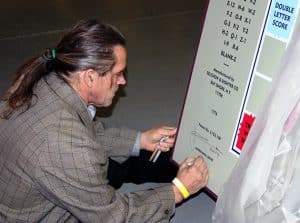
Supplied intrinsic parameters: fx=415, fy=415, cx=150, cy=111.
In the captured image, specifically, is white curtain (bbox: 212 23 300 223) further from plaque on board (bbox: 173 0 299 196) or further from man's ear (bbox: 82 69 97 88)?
man's ear (bbox: 82 69 97 88)

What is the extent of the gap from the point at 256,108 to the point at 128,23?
2.73 meters

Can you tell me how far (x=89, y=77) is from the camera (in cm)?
111

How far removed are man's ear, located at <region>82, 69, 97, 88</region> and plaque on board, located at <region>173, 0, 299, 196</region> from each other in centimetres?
39

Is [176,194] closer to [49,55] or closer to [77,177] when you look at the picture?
[77,177]

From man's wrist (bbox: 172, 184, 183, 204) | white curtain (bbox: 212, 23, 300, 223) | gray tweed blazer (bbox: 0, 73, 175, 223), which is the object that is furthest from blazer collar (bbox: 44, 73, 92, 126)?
white curtain (bbox: 212, 23, 300, 223)

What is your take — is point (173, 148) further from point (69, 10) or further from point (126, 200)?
point (69, 10)

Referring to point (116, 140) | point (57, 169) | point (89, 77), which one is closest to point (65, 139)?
point (57, 169)

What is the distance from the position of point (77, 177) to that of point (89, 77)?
10.5 inches

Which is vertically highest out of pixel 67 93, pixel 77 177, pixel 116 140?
pixel 67 93

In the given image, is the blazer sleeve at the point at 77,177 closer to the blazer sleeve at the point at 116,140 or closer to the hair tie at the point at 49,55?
the hair tie at the point at 49,55

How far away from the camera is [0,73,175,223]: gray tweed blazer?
104cm

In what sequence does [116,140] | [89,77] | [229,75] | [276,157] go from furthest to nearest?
[116,140] → [229,75] → [89,77] → [276,157]

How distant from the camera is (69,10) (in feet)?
13.2

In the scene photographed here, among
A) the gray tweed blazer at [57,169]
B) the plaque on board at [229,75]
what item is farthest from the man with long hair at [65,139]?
the plaque on board at [229,75]
